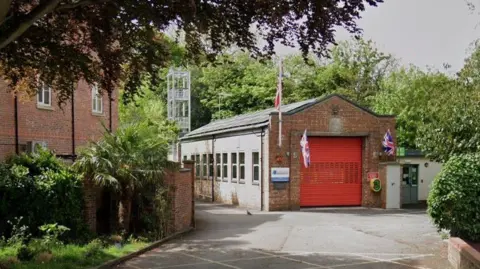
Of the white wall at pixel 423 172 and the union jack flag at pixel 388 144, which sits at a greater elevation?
the union jack flag at pixel 388 144

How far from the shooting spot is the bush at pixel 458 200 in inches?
474

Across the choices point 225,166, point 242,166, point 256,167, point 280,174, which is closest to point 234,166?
point 242,166

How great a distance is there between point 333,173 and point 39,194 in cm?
1707

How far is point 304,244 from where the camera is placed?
15414 mm

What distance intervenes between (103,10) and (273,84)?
145ft

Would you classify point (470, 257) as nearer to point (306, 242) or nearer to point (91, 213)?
point (306, 242)

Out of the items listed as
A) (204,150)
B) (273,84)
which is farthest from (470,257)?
(273,84)

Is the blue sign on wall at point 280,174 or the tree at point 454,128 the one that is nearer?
the tree at point 454,128

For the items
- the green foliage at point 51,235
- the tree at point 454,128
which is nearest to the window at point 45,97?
the green foliage at point 51,235

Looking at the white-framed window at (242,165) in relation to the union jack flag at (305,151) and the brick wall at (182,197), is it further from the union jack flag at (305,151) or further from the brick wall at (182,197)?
the brick wall at (182,197)

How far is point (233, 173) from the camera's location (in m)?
31.7

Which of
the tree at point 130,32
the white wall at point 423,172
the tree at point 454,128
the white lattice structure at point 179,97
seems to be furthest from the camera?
the white lattice structure at point 179,97

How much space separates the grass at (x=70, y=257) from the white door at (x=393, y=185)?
16.9 meters

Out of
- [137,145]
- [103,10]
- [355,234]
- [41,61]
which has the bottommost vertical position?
[355,234]
